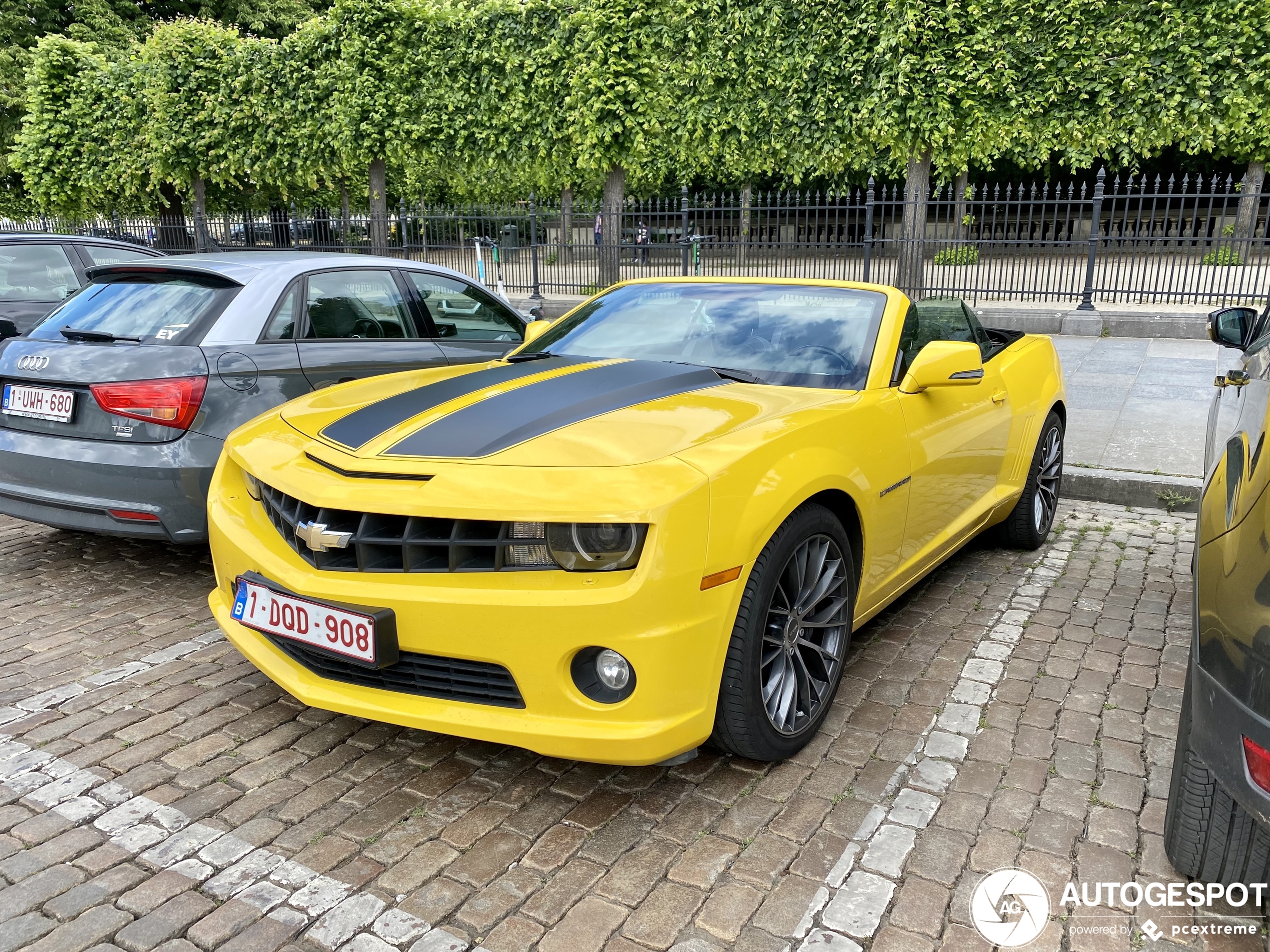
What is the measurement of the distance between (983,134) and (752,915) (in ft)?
44.3

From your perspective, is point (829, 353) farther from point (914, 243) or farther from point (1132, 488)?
point (914, 243)

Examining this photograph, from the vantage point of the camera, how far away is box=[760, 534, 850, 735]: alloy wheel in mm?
2789

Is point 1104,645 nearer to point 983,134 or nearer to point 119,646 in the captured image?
point 119,646

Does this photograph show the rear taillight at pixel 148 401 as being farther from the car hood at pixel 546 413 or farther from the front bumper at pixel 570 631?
the front bumper at pixel 570 631

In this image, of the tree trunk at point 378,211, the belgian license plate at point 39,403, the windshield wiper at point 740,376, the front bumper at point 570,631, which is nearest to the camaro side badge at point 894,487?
the windshield wiper at point 740,376

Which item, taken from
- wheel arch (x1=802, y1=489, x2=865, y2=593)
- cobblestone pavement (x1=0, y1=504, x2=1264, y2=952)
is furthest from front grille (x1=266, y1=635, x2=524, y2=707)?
wheel arch (x1=802, y1=489, x2=865, y2=593)

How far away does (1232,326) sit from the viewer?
12.8 feet

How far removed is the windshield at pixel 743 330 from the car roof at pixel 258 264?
159 centimetres

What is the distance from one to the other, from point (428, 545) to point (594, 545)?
1.51 ft

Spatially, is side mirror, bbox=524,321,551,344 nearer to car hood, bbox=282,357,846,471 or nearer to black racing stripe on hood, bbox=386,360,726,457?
car hood, bbox=282,357,846,471

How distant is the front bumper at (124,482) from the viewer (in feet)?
13.2

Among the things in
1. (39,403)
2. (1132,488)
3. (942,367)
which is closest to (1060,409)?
(1132,488)

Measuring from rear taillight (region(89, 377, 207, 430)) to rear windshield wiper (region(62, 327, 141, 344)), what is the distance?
0.32m

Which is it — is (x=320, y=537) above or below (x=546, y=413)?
below
